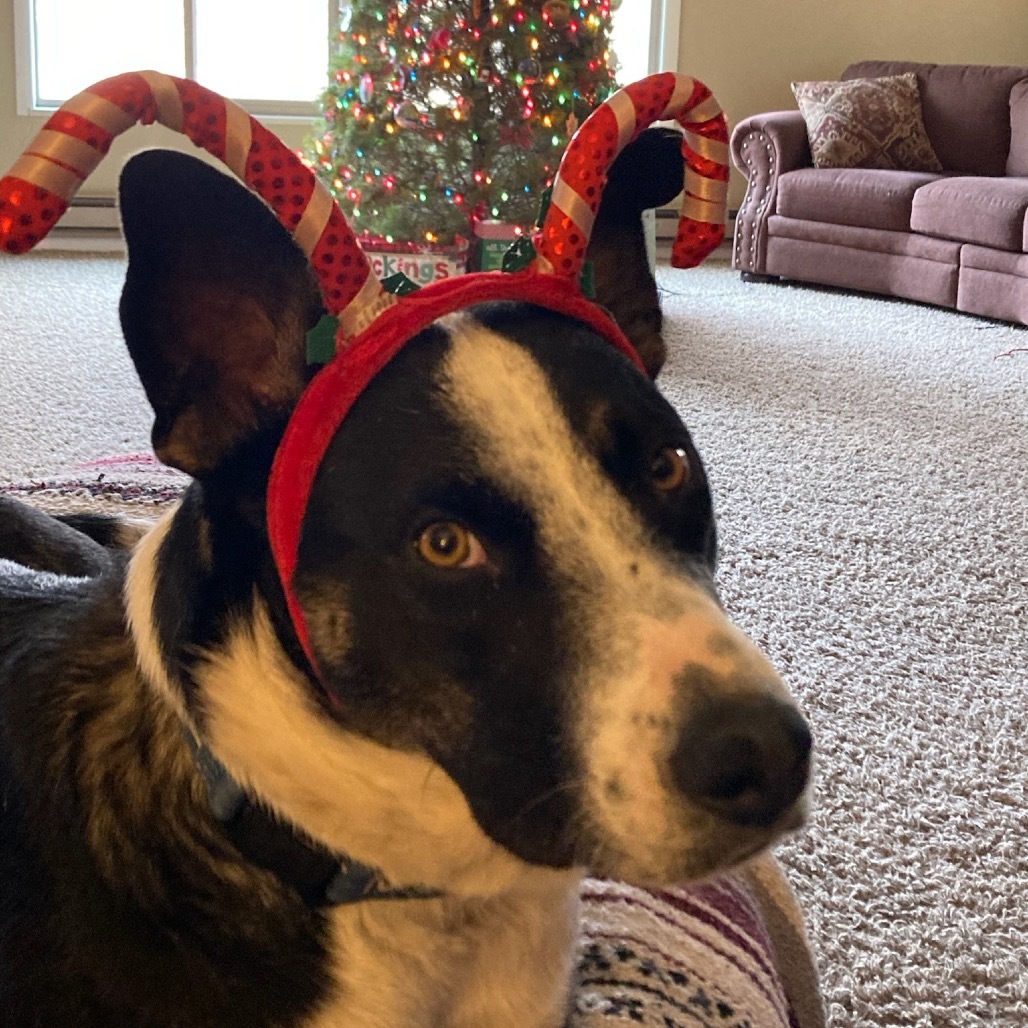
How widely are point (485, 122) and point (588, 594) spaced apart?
3.47m

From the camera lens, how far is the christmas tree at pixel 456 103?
388cm

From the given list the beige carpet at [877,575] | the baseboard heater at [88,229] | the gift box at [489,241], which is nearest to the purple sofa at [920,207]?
the beige carpet at [877,575]

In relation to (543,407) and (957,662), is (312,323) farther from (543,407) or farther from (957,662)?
(957,662)

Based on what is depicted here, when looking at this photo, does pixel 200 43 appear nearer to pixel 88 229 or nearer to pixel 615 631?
pixel 88 229

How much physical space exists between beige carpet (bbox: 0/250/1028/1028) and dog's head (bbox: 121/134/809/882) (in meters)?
0.74

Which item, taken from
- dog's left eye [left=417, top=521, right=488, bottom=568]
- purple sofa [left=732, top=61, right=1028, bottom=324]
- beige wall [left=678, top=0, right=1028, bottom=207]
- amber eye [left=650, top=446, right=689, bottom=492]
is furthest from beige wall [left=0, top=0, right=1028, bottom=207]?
dog's left eye [left=417, top=521, right=488, bottom=568]

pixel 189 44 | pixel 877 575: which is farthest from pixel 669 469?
pixel 189 44

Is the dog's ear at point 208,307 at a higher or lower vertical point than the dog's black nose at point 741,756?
higher

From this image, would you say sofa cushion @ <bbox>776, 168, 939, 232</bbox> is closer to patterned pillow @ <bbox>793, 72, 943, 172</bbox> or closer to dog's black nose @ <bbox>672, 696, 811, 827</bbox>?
patterned pillow @ <bbox>793, 72, 943, 172</bbox>

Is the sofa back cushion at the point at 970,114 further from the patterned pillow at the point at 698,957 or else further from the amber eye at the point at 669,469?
the amber eye at the point at 669,469

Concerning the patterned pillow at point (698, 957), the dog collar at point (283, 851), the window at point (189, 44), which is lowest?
the patterned pillow at point (698, 957)

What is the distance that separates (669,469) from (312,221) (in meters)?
0.35

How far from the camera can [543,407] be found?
87cm

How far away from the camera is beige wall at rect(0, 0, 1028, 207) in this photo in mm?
7234
